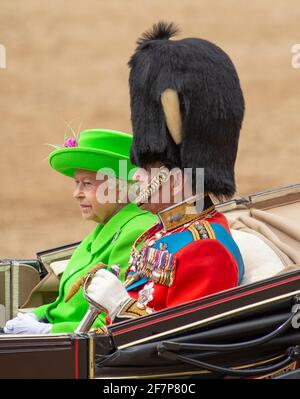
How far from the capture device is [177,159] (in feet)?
10.4

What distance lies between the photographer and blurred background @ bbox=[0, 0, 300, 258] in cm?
762

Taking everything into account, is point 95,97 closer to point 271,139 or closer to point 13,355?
point 271,139

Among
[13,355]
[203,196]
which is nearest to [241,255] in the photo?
[203,196]

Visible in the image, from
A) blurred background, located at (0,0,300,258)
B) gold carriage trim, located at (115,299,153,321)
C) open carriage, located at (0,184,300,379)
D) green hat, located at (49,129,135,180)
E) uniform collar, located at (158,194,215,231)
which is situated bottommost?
open carriage, located at (0,184,300,379)

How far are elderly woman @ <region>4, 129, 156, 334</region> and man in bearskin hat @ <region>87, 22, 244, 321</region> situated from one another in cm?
35

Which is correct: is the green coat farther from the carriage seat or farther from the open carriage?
the open carriage

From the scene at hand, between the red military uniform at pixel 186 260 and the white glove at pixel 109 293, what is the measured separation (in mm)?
59

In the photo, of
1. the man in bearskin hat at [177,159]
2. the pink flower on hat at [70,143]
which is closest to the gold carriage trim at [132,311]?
the man in bearskin hat at [177,159]

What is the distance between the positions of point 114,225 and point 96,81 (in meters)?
4.31

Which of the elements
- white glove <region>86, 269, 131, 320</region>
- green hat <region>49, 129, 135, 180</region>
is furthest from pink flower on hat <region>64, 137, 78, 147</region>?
white glove <region>86, 269, 131, 320</region>

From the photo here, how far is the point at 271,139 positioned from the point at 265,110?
0.64 ft

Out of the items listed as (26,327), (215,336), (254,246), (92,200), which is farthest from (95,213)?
(215,336)
